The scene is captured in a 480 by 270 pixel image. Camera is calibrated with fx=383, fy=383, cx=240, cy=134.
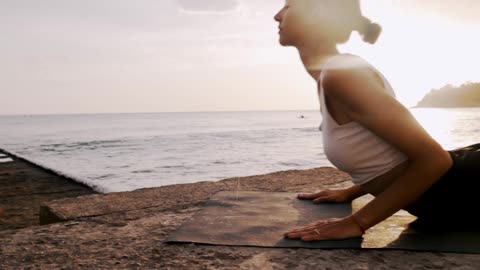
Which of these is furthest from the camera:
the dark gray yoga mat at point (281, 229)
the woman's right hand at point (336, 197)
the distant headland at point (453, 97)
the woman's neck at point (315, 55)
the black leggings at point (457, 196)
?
the distant headland at point (453, 97)

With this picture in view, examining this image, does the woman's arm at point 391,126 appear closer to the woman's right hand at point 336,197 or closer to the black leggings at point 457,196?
the black leggings at point 457,196

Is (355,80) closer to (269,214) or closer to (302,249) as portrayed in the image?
(302,249)

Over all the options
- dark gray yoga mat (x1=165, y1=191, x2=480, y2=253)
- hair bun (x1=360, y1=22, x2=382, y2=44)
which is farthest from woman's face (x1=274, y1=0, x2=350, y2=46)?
dark gray yoga mat (x1=165, y1=191, x2=480, y2=253)

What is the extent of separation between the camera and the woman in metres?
1.69

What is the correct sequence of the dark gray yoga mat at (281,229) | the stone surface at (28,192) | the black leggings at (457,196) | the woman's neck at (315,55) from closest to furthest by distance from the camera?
1. the dark gray yoga mat at (281,229)
2. the black leggings at (457,196)
3. the woman's neck at (315,55)
4. the stone surface at (28,192)

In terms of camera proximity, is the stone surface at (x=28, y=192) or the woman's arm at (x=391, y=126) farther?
the stone surface at (x=28, y=192)

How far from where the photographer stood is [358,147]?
189cm

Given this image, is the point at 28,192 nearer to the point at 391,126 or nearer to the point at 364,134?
the point at 364,134

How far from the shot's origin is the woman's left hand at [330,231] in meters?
1.83

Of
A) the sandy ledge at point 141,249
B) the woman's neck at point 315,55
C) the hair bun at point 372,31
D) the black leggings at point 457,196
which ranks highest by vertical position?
the hair bun at point 372,31

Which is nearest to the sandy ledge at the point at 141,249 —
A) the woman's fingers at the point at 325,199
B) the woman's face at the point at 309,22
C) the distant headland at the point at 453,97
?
the woman's fingers at the point at 325,199

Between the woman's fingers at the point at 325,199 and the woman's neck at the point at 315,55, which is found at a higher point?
the woman's neck at the point at 315,55

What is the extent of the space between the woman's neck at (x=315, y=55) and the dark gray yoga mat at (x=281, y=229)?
85 centimetres

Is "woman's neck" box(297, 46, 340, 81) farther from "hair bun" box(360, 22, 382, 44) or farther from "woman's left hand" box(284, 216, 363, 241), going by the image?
"woman's left hand" box(284, 216, 363, 241)
